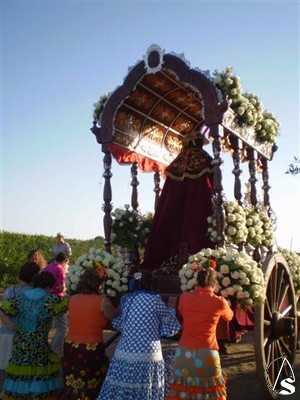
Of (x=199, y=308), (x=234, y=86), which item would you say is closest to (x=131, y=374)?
(x=199, y=308)

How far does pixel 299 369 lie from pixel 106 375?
398cm

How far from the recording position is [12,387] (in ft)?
15.6

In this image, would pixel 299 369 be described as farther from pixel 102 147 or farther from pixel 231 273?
pixel 102 147

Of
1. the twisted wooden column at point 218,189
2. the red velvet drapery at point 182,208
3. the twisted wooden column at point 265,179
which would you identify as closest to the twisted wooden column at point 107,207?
the red velvet drapery at point 182,208

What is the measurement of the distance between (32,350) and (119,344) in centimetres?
105

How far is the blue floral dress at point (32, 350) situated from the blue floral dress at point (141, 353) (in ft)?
2.59

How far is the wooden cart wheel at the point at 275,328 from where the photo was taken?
17.0 ft

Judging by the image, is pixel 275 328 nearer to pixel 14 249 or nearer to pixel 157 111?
pixel 157 111

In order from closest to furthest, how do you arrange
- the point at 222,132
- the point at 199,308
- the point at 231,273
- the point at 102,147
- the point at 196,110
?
the point at 199,308 → the point at 231,273 → the point at 222,132 → the point at 102,147 → the point at 196,110

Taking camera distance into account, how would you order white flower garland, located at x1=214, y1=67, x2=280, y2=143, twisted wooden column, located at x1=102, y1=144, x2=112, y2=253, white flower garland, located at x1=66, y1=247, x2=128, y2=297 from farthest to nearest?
twisted wooden column, located at x1=102, y1=144, x2=112, y2=253, white flower garland, located at x1=214, y1=67, x2=280, y2=143, white flower garland, located at x1=66, y1=247, x2=128, y2=297

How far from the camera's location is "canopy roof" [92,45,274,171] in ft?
21.6

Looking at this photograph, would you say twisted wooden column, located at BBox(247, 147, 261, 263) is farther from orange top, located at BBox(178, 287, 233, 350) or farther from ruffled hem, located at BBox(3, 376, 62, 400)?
ruffled hem, located at BBox(3, 376, 62, 400)

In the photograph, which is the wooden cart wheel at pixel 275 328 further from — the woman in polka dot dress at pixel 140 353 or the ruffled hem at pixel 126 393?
the ruffled hem at pixel 126 393

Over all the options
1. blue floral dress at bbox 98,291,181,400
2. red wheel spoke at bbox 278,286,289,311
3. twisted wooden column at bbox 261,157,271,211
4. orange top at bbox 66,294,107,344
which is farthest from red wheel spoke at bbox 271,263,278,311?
twisted wooden column at bbox 261,157,271,211
